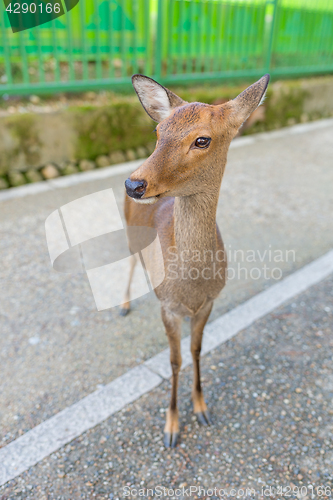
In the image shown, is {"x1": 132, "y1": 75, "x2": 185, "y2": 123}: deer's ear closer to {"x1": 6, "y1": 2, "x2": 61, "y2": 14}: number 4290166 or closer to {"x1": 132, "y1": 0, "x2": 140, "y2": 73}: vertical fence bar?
{"x1": 6, "y1": 2, "x2": 61, "y2": 14}: number 4290166

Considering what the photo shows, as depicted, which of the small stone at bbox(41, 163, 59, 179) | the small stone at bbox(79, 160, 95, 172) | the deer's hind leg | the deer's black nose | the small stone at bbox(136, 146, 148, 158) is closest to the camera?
the deer's black nose

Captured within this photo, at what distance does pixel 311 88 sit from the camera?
27.3 ft

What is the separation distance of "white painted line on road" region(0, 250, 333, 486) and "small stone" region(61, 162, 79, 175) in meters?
3.36

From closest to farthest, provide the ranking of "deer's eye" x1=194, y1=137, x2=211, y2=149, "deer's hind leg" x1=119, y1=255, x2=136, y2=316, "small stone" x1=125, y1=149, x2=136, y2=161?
"deer's eye" x1=194, y1=137, x2=211, y2=149
"deer's hind leg" x1=119, y1=255, x2=136, y2=316
"small stone" x1=125, y1=149, x2=136, y2=161

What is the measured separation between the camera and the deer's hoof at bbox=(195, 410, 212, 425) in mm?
2422

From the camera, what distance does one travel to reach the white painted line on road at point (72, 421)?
2178 mm

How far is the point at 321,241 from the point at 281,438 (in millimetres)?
2560

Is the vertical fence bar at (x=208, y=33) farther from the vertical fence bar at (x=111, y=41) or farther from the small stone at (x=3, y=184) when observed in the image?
the small stone at (x=3, y=184)

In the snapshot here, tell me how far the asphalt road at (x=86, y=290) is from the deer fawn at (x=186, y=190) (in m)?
0.77

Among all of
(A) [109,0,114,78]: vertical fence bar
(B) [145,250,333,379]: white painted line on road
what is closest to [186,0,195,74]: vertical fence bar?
(A) [109,0,114,78]: vertical fence bar

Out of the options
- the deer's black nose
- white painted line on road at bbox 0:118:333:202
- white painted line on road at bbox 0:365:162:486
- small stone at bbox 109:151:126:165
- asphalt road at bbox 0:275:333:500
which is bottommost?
asphalt road at bbox 0:275:333:500

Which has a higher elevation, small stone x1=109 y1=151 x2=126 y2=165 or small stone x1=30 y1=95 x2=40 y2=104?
small stone x1=30 y1=95 x2=40 y2=104

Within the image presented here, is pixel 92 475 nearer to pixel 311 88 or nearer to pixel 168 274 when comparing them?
pixel 168 274

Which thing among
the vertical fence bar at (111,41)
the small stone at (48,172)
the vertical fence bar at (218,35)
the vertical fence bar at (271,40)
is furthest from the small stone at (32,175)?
the vertical fence bar at (271,40)
